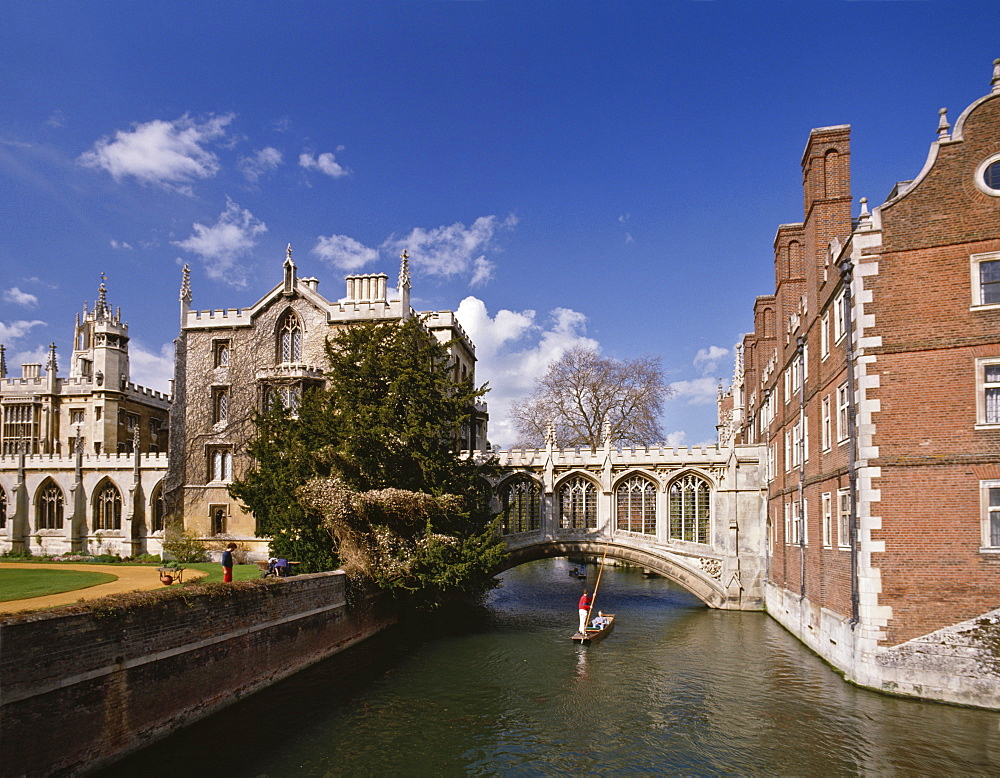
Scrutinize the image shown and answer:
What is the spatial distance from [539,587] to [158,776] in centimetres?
2965

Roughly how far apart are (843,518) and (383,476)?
537 inches

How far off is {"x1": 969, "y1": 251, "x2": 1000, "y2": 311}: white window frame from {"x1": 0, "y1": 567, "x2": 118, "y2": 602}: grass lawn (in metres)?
23.1

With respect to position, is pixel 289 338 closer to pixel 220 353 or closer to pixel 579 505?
pixel 220 353

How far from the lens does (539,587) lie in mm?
40062

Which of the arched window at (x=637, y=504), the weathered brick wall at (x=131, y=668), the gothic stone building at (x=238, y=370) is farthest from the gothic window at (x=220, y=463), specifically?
the arched window at (x=637, y=504)

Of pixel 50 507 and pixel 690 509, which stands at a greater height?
pixel 690 509

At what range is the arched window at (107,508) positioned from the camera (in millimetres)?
40500

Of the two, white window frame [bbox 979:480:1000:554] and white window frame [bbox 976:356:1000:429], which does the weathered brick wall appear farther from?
white window frame [bbox 976:356:1000:429]

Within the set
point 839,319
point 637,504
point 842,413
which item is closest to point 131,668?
point 842,413

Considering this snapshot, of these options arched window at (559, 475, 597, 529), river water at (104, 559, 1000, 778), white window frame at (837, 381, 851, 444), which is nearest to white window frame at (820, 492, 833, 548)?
white window frame at (837, 381, 851, 444)

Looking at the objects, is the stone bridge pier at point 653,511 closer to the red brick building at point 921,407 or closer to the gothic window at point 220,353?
the red brick building at point 921,407

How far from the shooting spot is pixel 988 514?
14.9m

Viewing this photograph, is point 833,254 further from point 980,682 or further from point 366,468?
point 366,468

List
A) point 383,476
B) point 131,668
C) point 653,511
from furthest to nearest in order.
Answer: point 653,511
point 383,476
point 131,668
